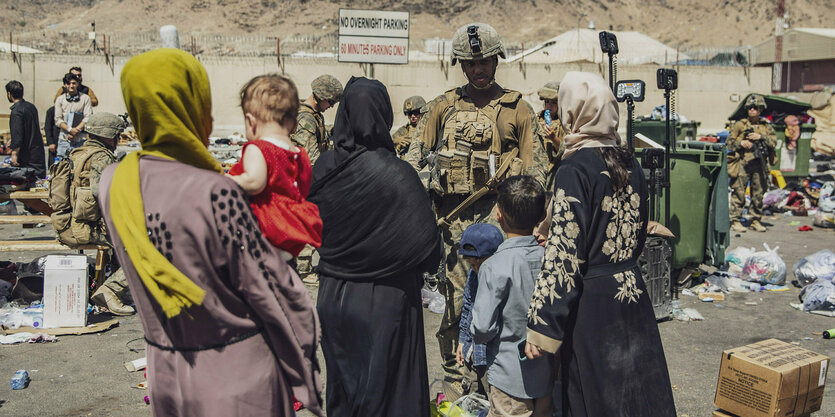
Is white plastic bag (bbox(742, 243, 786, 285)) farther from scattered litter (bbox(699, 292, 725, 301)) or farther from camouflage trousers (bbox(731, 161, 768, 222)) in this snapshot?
camouflage trousers (bbox(731, 161, 768, 222))

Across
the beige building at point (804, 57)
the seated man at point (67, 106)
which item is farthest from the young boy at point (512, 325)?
the beige building at point (804, 57)

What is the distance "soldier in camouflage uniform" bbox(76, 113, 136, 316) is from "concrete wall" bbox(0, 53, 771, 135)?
16.2 m

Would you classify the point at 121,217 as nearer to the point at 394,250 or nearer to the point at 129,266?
the point at 129,266

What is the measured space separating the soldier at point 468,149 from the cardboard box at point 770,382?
158cm

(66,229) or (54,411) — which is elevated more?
(66,229)

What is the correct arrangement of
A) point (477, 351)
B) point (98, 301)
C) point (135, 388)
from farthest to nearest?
point (98, 301)
point (135, 388)
point (477, 351)

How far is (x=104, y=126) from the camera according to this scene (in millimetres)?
6746

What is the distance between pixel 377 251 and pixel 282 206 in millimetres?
918

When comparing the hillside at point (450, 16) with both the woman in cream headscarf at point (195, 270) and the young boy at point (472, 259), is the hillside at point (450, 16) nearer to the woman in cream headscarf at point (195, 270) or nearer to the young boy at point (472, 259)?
the young boy at point (472, 259)

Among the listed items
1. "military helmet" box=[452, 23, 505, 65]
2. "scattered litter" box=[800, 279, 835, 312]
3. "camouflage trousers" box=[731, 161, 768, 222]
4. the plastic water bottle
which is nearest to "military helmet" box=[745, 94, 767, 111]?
"camouflage trousers" box=[731, 161, 768, 222]

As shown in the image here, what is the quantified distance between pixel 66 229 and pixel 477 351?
4827 mm

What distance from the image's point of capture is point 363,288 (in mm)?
3439

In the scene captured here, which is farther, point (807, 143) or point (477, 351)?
point (807, 143)

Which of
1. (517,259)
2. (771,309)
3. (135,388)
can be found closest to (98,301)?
(135,388)
